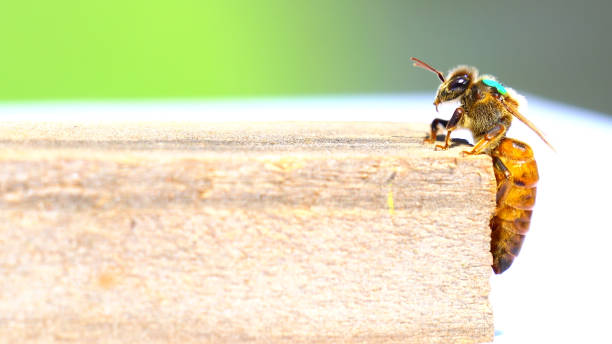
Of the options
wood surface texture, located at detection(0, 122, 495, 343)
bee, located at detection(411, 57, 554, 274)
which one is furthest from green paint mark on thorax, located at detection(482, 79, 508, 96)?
wood surface texture, located at detection(0, 122, 495, 343)

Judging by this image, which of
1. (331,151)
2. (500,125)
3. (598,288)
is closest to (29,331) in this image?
(331,151)

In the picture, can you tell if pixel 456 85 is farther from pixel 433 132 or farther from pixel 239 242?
pixel 239 242

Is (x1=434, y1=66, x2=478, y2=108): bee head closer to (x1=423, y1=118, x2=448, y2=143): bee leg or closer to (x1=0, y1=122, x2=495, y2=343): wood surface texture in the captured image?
(x1=423, y1=118, x2=448, y2=143): bee leg

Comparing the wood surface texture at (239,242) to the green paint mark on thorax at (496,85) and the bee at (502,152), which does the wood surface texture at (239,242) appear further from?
the green paint mark on thorax at (496,85)

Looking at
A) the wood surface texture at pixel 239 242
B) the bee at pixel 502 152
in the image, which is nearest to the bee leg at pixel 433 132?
the bee at pixel 502 152

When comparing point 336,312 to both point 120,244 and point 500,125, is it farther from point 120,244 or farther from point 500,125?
point 500,125

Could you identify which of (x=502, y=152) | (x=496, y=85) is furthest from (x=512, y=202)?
(x=496, y=85)
